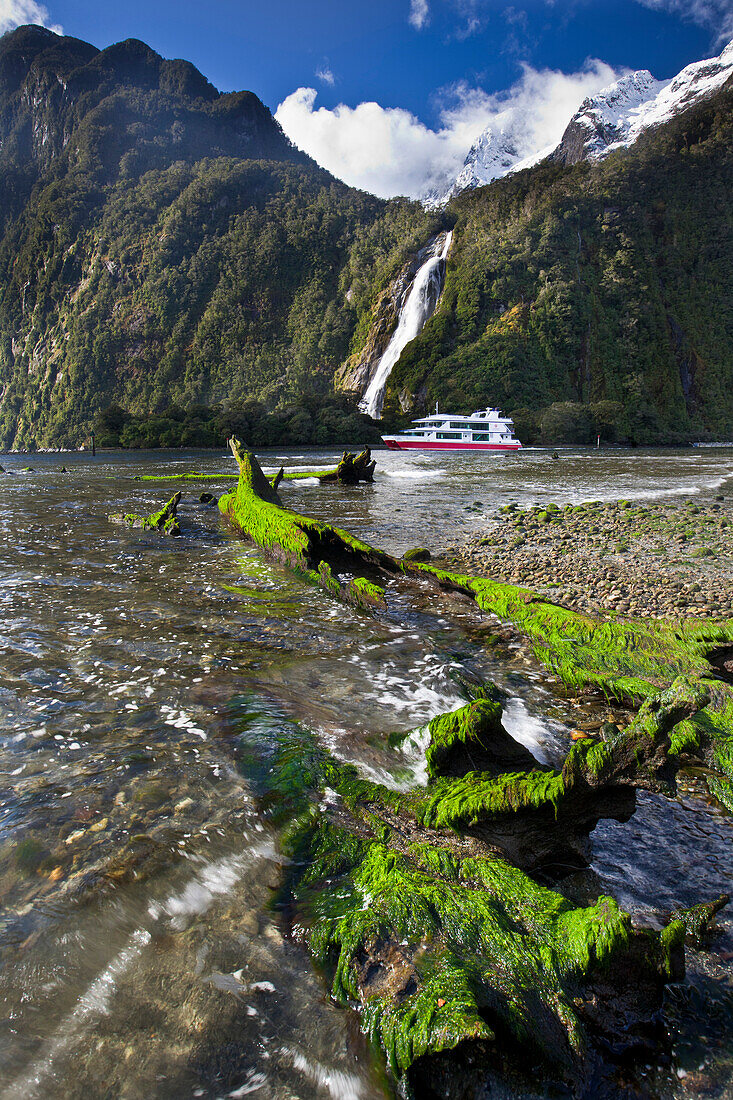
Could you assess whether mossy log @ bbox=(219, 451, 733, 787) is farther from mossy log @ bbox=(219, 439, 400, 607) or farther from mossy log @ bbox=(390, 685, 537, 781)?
mossy log @ bbox=(390, 685, 537, 781)

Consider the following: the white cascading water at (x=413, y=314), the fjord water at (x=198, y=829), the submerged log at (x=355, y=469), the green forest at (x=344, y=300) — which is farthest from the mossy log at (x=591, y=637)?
the white cascading water at (x=413, y=314)

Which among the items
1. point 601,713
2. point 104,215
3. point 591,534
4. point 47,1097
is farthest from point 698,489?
point 104,215

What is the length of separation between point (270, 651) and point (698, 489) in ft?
61.4

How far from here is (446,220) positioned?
111875 mm

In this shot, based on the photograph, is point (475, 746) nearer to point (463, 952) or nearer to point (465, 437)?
point (463, 952)

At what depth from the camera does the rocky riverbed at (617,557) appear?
6.59 meters

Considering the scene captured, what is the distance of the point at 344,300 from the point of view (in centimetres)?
13850

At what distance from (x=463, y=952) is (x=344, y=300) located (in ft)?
500

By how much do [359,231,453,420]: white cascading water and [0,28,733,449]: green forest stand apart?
9.65 ft

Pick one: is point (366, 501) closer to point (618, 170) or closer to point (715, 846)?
point (715, 846)

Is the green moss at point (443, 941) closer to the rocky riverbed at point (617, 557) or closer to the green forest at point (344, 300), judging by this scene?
the rocky riverbed at point (617, 557)

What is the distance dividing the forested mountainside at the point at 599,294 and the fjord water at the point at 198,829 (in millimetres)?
81120

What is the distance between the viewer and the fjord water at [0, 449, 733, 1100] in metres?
1.85

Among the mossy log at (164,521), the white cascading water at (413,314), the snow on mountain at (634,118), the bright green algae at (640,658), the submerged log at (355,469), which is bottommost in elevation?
the bright green algae at (640,658)
